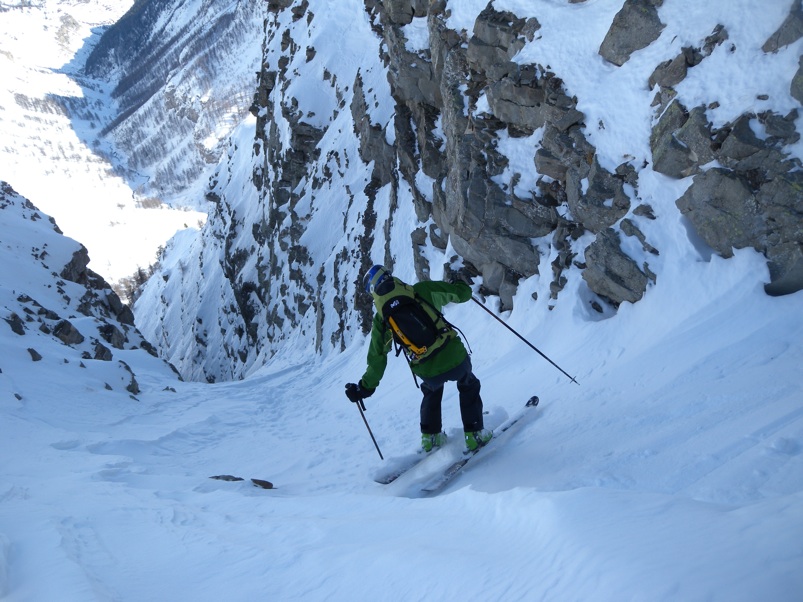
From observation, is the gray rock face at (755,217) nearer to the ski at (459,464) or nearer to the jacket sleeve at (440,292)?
the ski at (459,464)

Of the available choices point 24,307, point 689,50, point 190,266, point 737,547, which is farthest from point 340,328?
point 190,266

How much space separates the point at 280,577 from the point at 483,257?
32.4 ft

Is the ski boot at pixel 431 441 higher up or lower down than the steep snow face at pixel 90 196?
lower down

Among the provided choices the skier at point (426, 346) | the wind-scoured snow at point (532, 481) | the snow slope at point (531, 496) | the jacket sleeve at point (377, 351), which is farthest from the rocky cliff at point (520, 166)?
the jacket sleeve at point (377, 351)

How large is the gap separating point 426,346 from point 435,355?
0.18m

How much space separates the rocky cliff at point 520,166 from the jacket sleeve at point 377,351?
4402 millimetres

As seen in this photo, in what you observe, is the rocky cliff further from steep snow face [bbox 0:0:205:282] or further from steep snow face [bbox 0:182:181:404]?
steep snow face [bbox 0:0:205:282]

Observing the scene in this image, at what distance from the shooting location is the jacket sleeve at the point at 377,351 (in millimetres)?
6246

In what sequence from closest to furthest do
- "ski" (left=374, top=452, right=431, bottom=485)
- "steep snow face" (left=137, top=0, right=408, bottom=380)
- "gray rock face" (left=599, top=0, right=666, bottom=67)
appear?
"ski" (left=374, top=452, right=431, bottom=485) → "gray rock face" (left=599, top=0, right=666, bottom=67) → "steep snow face" (left=137, top=0, right=408, bottom=380)

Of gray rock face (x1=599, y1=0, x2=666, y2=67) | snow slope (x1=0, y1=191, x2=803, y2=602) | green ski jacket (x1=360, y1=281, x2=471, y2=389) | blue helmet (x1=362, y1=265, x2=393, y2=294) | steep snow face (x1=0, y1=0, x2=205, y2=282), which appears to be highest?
steep snow face (x1=0, y1=0, x2=205, y2=282)

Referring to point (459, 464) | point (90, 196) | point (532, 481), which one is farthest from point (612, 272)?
point (90, 196)

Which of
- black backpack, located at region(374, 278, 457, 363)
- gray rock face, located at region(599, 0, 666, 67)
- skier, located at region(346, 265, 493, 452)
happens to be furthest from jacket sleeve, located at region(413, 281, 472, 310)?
gray rock face, located at region(599, 0, 666, 67)

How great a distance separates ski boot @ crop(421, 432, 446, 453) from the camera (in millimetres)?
6906

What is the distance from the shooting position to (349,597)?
3.67 m
